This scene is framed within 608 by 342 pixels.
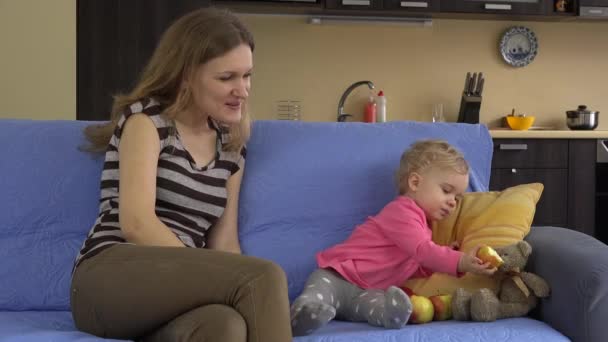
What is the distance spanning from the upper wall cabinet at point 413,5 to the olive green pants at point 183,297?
3.04m

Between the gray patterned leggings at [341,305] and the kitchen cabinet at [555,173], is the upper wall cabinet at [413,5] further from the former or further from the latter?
the gray patterned leggings at [341,305]

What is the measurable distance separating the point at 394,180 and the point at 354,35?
8.67ft

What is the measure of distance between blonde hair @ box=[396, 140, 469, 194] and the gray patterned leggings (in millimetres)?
329

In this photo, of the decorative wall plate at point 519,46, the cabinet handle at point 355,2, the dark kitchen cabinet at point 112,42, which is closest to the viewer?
the dark kitchen cabinet at point 112,42

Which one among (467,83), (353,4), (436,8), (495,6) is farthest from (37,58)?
(495,6)

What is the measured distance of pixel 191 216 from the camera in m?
2.00

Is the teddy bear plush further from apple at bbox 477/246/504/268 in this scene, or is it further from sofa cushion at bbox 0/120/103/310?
sofa cushion at bbox 0/120/103/310

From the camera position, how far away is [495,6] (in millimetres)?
4496

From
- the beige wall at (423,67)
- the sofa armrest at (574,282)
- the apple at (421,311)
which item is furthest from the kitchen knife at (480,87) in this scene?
the apple at (421,311)

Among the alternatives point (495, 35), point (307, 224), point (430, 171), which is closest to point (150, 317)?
point (307, 224)

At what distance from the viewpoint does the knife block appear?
15.1 ft

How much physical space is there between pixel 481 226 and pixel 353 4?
99.7 inches

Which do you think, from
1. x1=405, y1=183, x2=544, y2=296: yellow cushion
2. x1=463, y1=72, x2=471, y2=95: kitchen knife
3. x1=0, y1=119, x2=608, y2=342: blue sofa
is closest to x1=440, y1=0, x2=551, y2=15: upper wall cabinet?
x1=463, y1=72, x2=471, y2=95: kitchen knife

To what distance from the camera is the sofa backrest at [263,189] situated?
6.81ft
